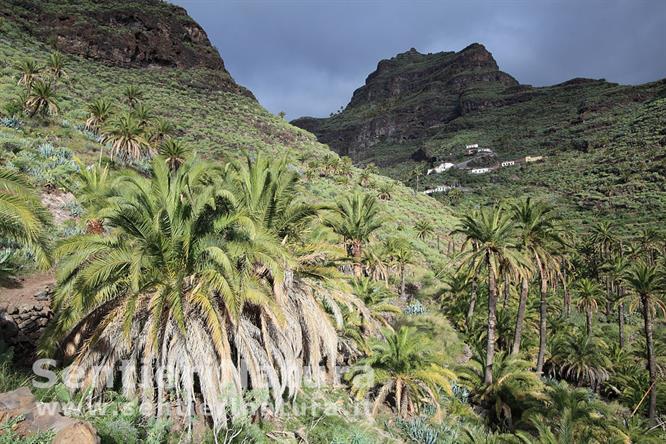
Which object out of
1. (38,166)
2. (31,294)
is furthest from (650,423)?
(38,166)

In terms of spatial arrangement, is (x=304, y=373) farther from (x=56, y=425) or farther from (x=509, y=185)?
(x=509, y=185)

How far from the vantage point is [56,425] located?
231 inches

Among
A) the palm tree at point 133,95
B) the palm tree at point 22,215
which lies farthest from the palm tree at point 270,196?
the palm tree at point 133,95

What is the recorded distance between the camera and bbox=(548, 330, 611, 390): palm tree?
93.3 feet

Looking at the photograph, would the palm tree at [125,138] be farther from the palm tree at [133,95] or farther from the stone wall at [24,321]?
the stone wall at [24,321]

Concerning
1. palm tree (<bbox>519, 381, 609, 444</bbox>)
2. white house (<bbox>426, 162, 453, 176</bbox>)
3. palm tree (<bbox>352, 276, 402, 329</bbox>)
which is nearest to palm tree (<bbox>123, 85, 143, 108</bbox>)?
palm tree (<bbox>352, 276, 402, 329</bbox>)

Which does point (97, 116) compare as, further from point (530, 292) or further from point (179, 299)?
point (530, 292)

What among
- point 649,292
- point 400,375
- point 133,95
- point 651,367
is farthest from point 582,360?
point 133,95

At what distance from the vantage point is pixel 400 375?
1540 cm

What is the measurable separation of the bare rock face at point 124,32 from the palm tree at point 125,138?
43.0 metres

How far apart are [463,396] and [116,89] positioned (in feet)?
184

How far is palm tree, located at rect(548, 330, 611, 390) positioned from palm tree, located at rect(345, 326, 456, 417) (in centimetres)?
1886

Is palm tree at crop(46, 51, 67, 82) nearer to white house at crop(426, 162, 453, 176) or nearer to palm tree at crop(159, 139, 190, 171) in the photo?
palm tree at crop(159, 139, 190, 171)

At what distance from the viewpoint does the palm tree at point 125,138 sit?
26875mm
